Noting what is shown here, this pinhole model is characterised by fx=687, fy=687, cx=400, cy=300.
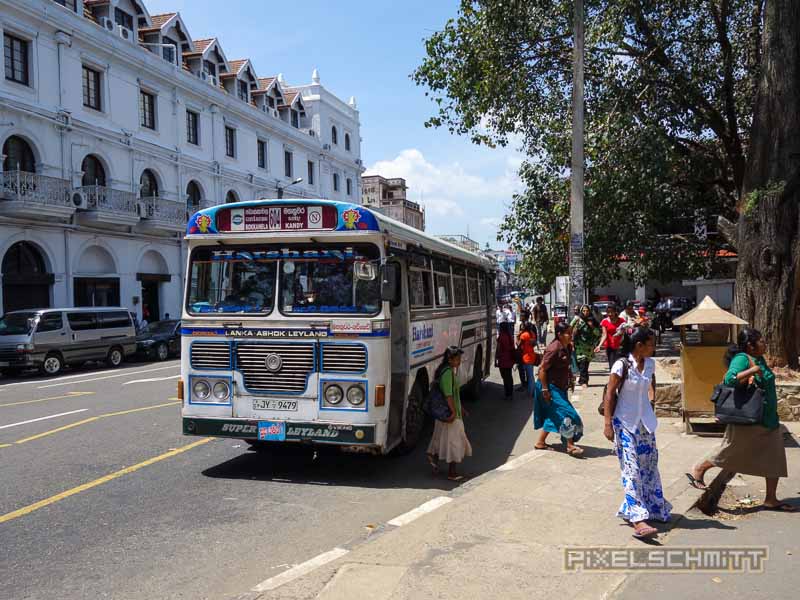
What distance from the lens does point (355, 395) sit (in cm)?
720

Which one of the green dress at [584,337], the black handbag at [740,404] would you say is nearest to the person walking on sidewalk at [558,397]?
the black handbag at [740,404]

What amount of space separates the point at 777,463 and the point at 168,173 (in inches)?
1230

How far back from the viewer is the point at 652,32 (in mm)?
15688

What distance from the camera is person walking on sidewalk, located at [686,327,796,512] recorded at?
595 centimetres

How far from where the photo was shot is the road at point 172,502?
4.93 m

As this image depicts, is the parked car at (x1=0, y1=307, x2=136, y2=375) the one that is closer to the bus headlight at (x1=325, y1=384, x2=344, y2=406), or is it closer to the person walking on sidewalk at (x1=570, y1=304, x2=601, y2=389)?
the person walking on sidewalk at (x1=570, y1=304, x2=601, y2=389)

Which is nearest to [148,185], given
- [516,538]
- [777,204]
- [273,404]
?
[273,404]

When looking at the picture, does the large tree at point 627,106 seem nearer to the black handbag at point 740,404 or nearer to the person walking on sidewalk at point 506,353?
the person walking on sidewalk at point 506,353

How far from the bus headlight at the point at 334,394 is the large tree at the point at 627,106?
32.5 feet

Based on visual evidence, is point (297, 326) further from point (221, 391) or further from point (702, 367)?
point (702, 367)

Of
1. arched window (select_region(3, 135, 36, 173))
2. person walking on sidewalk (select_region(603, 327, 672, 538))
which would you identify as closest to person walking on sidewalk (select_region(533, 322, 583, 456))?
person walking on sidewalk (select_region(603, 327, 672, 538))

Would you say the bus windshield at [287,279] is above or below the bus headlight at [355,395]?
above

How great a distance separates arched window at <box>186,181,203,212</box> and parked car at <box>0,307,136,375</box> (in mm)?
12010

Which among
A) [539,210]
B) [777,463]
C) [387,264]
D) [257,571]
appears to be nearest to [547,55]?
[539,210]
